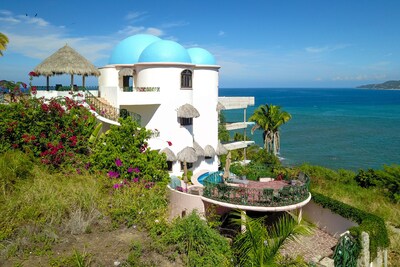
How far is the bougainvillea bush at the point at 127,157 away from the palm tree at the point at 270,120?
2110 cm

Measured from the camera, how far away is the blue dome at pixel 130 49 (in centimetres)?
2410

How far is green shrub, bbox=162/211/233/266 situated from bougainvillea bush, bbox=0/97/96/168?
27.4 feet

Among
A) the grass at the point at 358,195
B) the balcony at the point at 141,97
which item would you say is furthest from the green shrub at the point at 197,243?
the balcony at the point at 141,97

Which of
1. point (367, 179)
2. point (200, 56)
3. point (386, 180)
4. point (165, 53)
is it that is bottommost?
point (367, 179)

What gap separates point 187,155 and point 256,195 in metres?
7.30

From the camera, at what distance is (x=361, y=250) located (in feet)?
46.5

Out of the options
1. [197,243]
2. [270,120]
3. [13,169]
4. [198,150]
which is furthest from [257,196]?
[270,120]

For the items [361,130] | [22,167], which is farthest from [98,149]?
[361,130]

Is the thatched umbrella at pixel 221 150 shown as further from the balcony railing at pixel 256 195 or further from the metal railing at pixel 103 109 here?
the balcony railing at pixel 256 195

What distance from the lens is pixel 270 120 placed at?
3684cm

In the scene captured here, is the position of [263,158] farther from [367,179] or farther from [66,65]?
[66,65]

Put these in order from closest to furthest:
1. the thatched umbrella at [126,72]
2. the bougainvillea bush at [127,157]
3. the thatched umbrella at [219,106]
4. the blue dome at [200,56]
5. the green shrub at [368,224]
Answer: the green shrub at [368,224] < the bougainvillea bush at [127,157] < the thatched umbrella at [126,72] < the blue dome at [200,56] < the thatched umbrella at [219,106]

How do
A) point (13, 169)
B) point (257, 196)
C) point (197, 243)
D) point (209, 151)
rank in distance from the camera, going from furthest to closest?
point (209, 151)
point (257, 196)
point (13, 169)
point (197, 243)

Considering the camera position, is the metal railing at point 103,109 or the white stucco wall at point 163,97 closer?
the metal railing at point 103,109
